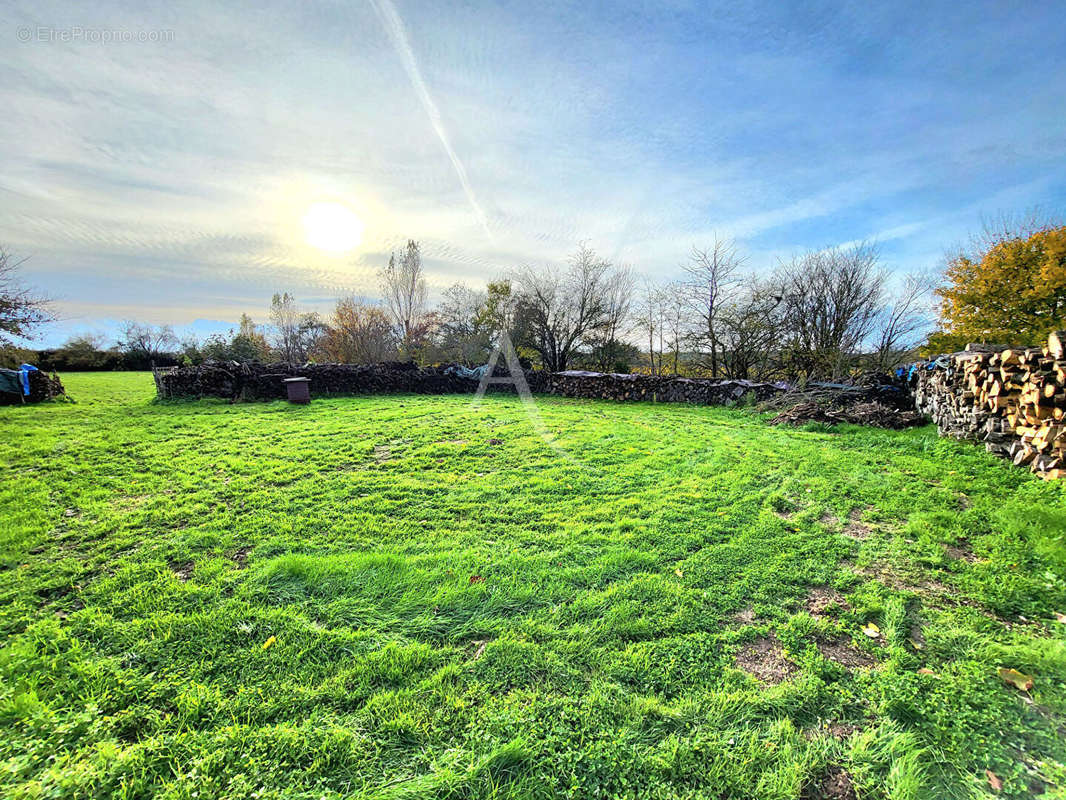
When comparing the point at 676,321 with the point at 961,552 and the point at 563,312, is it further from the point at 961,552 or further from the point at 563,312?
the point at 961,552

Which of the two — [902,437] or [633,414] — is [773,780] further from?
[633,414]

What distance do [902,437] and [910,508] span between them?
338 cm

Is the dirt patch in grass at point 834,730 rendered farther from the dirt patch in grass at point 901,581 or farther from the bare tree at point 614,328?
the bare tree at point 614,328

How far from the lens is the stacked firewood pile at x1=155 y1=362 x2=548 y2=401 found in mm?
10951

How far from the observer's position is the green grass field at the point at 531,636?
1502 millimetres

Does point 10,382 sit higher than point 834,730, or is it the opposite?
point 10,382

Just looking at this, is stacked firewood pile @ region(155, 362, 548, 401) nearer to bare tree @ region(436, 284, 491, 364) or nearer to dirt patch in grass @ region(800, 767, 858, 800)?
bare tree @ region(436, 284, 491, 364)

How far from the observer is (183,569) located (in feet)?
9.08

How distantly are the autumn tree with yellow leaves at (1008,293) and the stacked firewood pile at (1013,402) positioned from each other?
1018 cm

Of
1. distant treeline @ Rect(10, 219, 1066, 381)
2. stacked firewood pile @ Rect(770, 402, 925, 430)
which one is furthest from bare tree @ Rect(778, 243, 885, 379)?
stacked firewood pile @ Rect(770, 402, 925, 430)

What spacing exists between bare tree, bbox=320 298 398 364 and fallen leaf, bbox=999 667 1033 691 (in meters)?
21.9

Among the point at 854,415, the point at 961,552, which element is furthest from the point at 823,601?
the point at 854,415

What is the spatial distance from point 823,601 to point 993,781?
105cm

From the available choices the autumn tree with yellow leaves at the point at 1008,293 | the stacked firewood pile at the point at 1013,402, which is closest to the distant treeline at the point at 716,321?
the autumn tree with yellow leaves at the point at 1008,293
